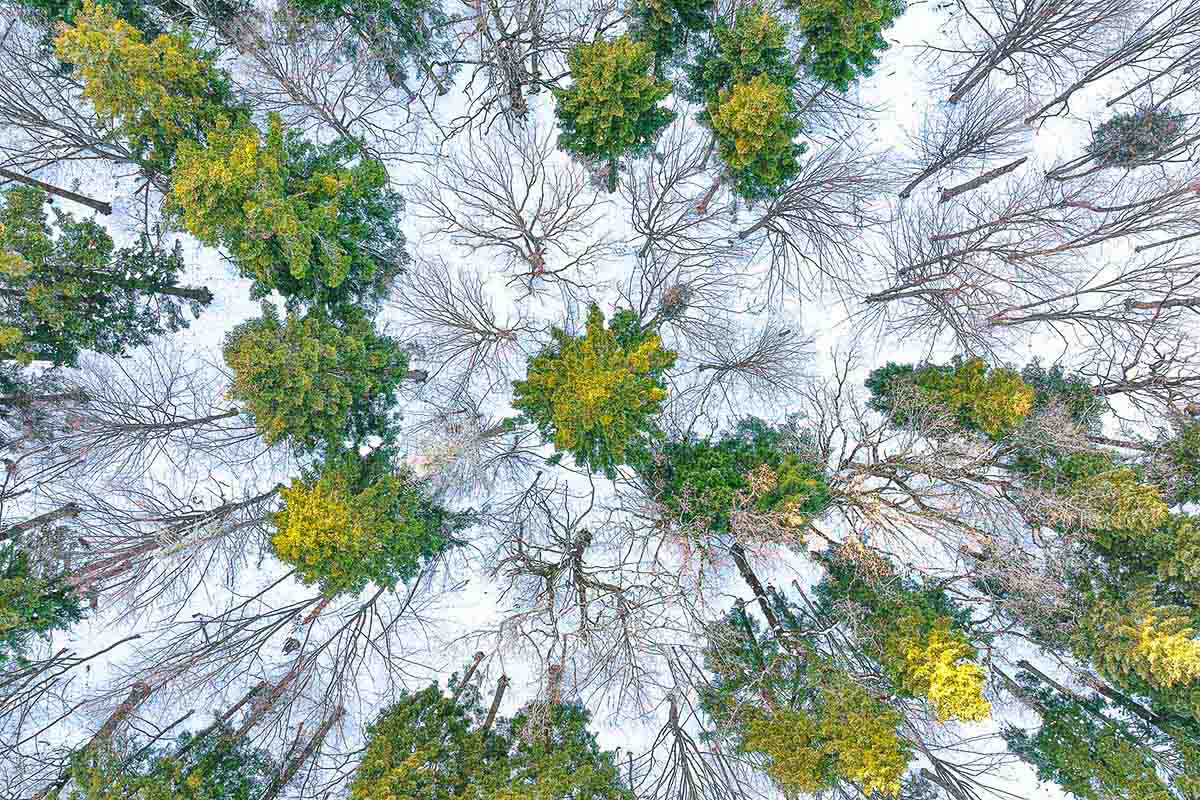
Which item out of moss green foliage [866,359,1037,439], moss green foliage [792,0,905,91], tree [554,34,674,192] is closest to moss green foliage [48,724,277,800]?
tree [554,34,674,192]

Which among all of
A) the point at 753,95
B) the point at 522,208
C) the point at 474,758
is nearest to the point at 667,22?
the point at 753,95

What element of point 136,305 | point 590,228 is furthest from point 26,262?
point 590,228

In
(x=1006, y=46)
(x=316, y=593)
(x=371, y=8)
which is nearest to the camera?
(x=371, y=8)

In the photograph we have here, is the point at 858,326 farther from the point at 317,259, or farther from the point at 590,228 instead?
the point at 317,259

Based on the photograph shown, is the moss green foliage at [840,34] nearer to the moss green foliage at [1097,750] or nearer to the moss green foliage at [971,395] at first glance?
the moss green foliage at [971,395]

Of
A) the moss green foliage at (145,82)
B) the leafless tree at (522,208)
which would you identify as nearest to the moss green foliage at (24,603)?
the moss green foliage at (145,82)

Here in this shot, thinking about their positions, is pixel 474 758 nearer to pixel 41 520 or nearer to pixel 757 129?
pixel 41 520

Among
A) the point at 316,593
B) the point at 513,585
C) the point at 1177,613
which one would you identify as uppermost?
the point at 316,593
